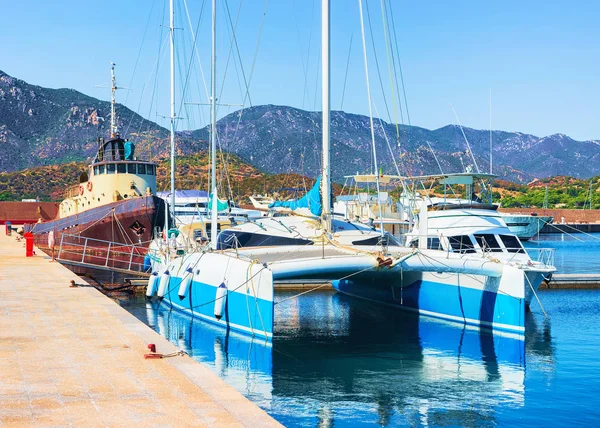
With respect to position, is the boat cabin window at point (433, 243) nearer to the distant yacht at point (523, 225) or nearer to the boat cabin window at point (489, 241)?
the boat cabin window at point (489, 241)

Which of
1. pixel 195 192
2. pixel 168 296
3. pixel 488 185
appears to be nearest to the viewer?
pixel 168 296

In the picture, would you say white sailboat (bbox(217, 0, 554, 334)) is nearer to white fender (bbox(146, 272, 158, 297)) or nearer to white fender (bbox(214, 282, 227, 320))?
white fender (bbox(214, 282, 227, 320))

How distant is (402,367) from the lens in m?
16.6

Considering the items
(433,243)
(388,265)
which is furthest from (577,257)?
(388,265)

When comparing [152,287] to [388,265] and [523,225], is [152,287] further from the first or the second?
[523,225]

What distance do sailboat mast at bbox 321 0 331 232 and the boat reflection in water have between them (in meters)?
3.44

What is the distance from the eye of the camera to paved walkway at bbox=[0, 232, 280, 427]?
830cm

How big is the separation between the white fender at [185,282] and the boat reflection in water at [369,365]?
943 millimetres

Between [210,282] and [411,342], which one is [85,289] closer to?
[210,282]

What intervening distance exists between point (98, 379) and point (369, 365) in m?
8.05

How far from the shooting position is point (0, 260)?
2808 cm

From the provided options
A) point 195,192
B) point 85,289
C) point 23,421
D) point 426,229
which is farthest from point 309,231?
point 195,192

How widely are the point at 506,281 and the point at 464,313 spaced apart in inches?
98.2

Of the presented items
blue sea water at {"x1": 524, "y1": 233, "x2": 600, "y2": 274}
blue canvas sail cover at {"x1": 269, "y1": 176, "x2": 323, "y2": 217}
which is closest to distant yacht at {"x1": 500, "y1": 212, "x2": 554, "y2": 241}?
blue sea water at {"x1": 524, "y1": 233, "x2": 600, "y2": 274}
